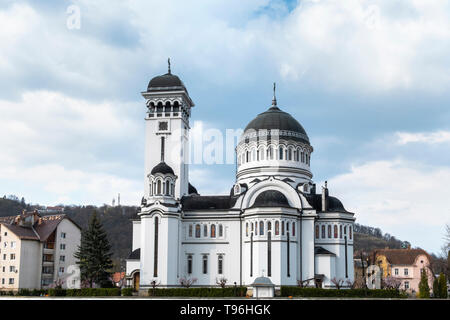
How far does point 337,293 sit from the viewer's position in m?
51.4

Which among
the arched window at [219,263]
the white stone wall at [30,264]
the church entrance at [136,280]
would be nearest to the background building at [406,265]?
the arched window at [219,263]

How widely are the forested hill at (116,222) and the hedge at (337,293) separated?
42780mm

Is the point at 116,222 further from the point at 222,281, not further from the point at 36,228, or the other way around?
the point at 222,281

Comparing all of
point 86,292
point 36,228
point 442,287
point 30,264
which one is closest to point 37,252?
point 30,264

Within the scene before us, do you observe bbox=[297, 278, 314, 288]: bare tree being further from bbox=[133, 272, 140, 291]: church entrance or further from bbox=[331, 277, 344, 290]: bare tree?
bbox=[133, 272, 140, 291]: church entrance

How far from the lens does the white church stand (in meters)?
55.2

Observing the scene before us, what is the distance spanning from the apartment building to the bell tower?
14.4 m

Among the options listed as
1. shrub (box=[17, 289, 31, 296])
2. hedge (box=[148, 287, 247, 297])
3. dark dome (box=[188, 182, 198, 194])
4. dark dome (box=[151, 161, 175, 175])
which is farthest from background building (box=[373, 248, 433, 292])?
shrub (box=[17, 289, 31, 296])

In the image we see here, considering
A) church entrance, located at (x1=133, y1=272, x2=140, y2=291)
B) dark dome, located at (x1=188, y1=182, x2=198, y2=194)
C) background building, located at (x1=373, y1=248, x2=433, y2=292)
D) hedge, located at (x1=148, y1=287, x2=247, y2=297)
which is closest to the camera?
hedge, located at (x1=148, y1=287, x2=247, y2=297)

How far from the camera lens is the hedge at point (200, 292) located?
51691 millimetres

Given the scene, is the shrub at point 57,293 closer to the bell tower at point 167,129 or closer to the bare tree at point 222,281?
the bell tower at point 167,129

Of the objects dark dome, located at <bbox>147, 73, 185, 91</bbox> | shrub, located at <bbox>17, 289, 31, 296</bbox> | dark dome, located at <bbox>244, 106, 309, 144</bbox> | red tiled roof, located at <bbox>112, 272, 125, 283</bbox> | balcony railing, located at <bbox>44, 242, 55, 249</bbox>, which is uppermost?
dark dome, located at <bbox>147, 73, 185, 91</bbox>

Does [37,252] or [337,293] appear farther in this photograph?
[37,252]

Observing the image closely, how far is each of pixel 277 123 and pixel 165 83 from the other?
12771 mm
